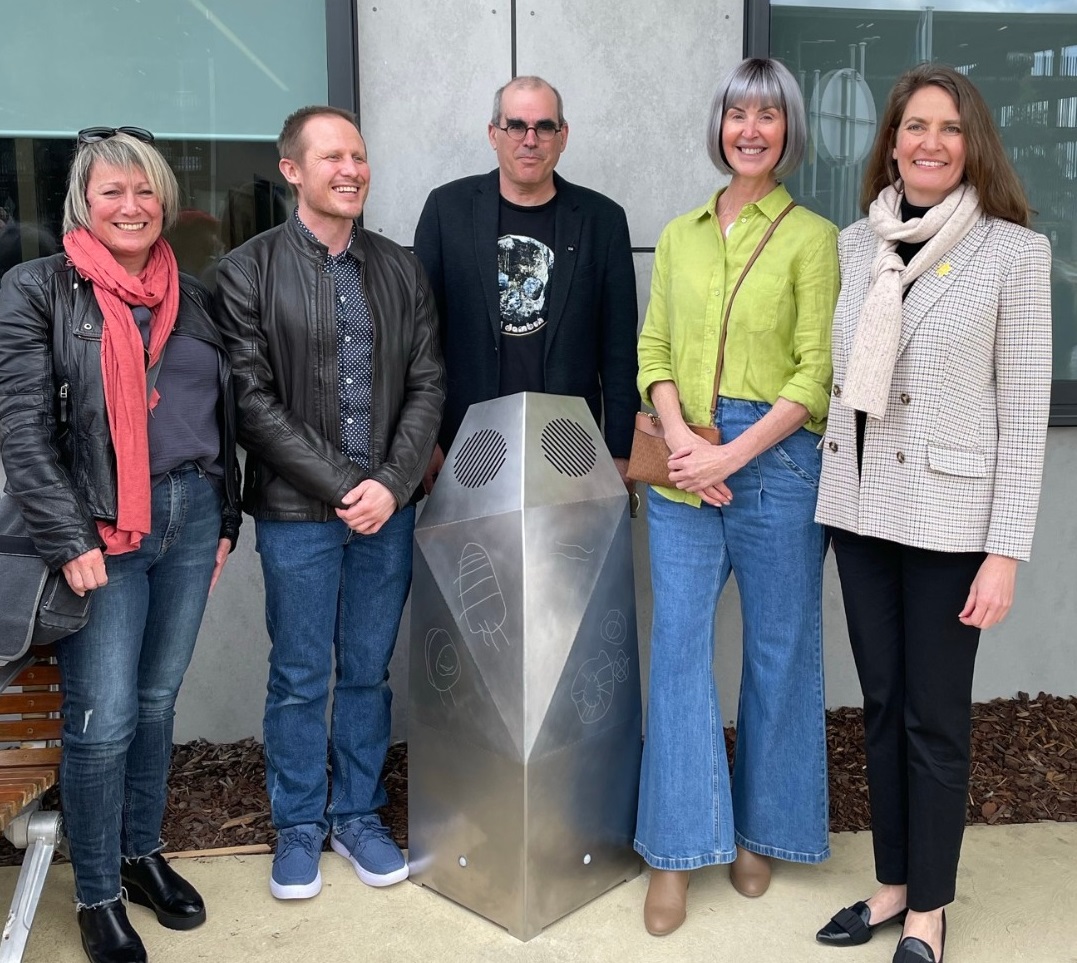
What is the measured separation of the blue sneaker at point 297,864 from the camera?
313cm

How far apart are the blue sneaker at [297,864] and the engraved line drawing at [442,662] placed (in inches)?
24.7

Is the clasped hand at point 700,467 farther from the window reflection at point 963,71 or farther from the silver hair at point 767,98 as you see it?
the window reflection at point 963,71

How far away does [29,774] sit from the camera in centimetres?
281

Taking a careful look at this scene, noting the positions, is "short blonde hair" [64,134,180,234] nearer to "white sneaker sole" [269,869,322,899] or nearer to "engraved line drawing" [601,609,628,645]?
"engraved line drawing" [601,609,628,645]

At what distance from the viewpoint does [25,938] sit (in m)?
2.71

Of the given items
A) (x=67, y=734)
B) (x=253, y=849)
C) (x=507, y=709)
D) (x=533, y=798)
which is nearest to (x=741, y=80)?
(x=507, y=709)

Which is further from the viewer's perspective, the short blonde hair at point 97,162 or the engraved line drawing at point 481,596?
the engraved line drawing at point 481,596

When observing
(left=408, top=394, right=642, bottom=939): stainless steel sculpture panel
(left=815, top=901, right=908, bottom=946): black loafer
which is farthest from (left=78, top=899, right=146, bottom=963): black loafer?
(left=815, top=901, right=908, bottom=946): black loafer

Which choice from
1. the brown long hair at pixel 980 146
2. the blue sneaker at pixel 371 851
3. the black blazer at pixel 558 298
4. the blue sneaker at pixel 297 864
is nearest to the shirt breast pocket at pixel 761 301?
the brown long hair at pixel 980 146

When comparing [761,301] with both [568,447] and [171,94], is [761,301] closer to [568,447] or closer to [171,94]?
[568,447]

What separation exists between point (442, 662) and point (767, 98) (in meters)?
1.71

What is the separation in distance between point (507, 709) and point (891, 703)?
0.97 metres

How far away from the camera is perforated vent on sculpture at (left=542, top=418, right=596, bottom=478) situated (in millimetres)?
2930

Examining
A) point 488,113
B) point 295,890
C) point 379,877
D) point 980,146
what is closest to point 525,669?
point 379,877
